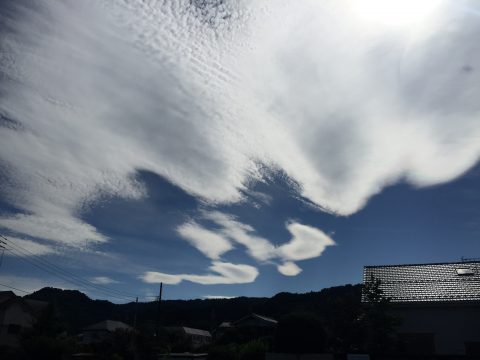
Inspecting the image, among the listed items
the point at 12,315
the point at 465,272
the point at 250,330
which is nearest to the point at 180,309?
the point at 12,315

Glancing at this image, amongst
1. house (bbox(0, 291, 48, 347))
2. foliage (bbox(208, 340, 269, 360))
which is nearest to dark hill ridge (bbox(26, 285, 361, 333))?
house (bbox(0, 291, 48, 347))

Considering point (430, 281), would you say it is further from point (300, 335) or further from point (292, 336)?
point (292, 336)

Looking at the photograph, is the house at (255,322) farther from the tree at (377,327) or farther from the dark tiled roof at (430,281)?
the tree at (377,327)

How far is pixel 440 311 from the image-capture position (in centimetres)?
2316

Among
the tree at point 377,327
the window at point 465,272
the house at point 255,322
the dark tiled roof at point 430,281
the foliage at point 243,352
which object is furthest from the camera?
the house at point 255,322

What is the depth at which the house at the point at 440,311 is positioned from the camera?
22.4m

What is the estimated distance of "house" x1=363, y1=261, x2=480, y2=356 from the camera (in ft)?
73.5

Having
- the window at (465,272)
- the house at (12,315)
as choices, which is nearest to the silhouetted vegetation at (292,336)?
the window at (465,272)

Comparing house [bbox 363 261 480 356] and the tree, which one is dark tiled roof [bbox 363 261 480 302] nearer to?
house [bbox 363 261 480 356]

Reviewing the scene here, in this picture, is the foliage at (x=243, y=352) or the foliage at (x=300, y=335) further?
the foliage at (x=243, y=352)

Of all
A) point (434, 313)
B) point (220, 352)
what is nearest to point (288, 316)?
point (220, 352)

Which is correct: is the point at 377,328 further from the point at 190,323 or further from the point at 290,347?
the point at 190,323

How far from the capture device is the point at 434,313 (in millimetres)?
23219

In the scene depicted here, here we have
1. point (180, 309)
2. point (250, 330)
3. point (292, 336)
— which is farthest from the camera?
point (180, 309)
